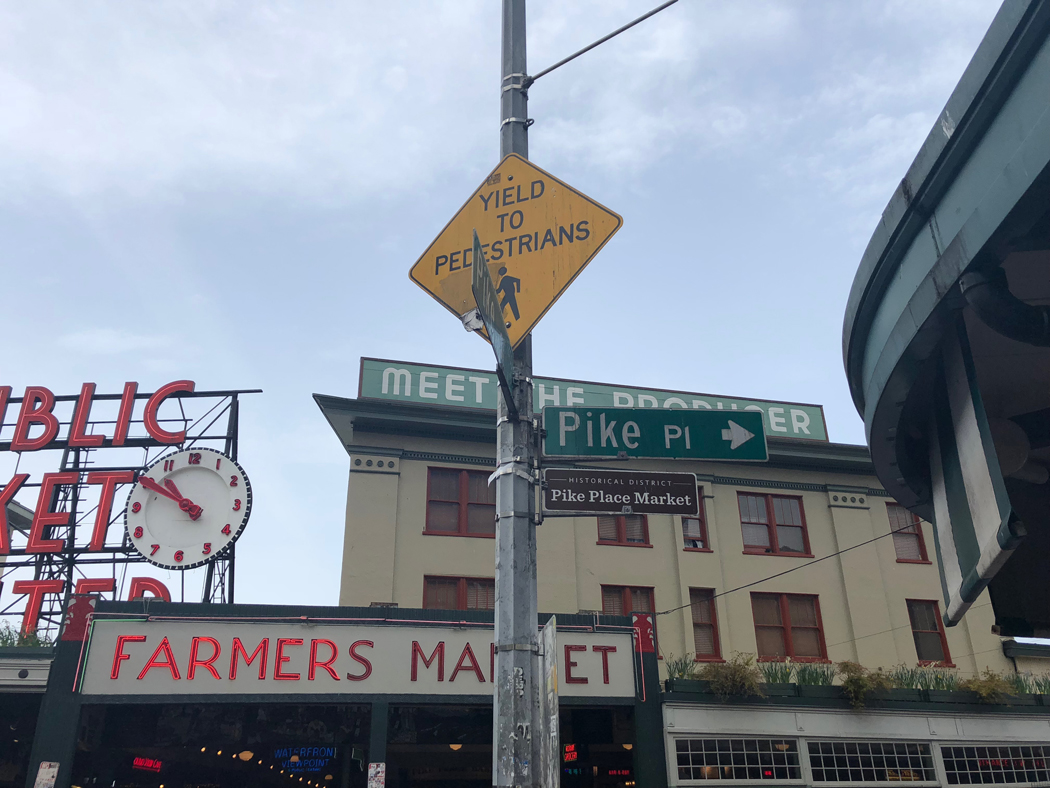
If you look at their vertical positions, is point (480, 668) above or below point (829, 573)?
below

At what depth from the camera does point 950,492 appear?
7.56 meters

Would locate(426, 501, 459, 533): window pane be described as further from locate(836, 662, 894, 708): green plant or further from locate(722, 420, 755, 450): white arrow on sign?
Result: locate(722, 420, 755, 450): white arrow on sign

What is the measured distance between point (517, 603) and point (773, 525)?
67.8ft

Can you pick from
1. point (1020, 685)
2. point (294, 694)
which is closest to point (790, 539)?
point (1020, 685)

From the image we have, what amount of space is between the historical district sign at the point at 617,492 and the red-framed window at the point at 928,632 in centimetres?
2080

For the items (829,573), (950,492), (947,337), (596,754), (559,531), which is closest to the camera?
(947,337)

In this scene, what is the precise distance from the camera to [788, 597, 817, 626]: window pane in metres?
23.4

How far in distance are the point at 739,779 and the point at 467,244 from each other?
14831mm

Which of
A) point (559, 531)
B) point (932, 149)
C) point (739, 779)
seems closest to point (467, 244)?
point (932, 149)

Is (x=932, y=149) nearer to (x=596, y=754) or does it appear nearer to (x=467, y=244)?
(x=467, y=244)

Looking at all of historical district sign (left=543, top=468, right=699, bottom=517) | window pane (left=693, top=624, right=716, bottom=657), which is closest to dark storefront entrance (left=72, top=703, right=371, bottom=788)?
window pane (left=693, top=624, right=716, bottom=657)

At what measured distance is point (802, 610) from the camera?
23.6 meters

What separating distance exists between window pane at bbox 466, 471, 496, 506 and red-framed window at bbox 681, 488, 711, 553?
5.50m

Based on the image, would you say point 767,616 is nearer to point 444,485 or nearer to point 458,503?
point 458,503
